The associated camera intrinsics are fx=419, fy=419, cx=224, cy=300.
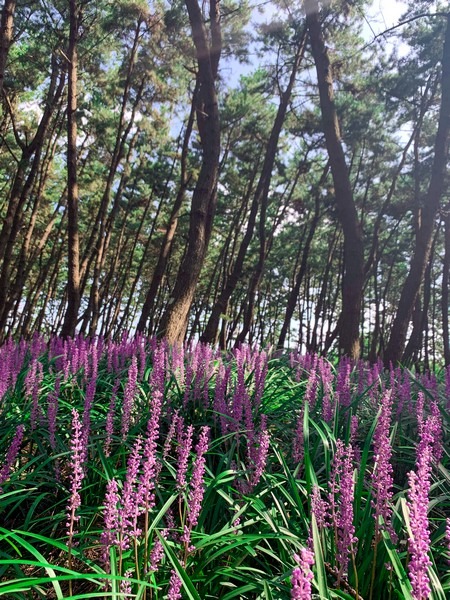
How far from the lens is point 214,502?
2238mm

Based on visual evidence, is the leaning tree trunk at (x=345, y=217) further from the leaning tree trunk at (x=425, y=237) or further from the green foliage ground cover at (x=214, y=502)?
the green foliage ground cover at (x=214, y=502)

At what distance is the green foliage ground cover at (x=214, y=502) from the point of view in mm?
1393

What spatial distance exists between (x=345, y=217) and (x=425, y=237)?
1.89 meters

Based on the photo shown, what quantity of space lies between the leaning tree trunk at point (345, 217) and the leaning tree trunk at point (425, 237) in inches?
39.4

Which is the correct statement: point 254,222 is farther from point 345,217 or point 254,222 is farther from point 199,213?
point 199,213

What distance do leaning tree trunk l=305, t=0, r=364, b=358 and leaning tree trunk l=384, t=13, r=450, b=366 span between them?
3.28 feet

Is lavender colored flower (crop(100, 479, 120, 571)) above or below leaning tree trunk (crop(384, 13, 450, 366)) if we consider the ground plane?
below

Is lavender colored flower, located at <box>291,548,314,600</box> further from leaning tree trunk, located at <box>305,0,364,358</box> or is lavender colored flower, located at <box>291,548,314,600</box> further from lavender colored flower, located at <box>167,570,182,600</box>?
leaning tree trunk, located at <box>305,0,364,358</box>

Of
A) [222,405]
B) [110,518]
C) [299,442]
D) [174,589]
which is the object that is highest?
[222,405]

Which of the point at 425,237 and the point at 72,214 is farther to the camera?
the point at 425,237

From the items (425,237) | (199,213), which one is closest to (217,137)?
(199,213)

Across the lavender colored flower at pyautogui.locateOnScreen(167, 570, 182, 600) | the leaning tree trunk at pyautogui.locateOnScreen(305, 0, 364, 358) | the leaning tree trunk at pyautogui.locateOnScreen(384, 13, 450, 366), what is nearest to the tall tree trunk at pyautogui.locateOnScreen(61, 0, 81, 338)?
the leaning tree trunk at pyautogui.locateOnScreen(305, 0, 364, 358)

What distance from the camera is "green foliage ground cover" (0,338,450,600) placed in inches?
54.8

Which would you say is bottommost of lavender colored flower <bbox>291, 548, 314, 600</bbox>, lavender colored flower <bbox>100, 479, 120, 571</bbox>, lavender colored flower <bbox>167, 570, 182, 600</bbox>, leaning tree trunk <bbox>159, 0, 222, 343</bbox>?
lavender colored flower <bbox>167, 570, 182, 600</bbox>
